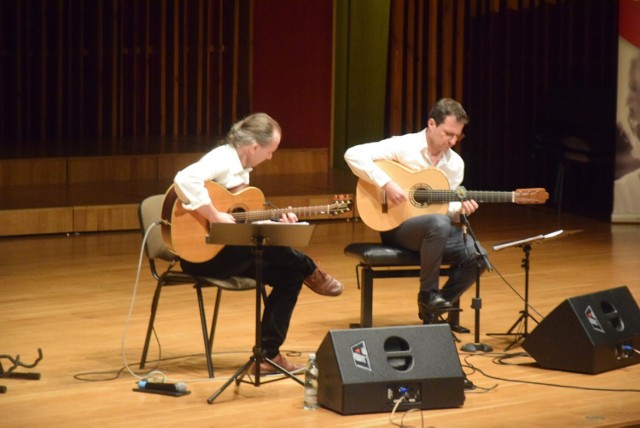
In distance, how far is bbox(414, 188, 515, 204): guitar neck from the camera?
560 cm

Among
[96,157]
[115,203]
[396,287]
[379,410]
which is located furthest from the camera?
[96,157]

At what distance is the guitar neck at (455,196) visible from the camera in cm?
560

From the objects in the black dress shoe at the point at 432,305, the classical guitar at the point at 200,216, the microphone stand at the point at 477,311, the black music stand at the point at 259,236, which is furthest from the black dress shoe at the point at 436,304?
the black music stand at the point at 259,236

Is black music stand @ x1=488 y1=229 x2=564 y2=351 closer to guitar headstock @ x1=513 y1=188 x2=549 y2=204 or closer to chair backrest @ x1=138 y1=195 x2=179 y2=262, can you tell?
guitar headstock @ x1=513 y1=188 x2=549 y2=204

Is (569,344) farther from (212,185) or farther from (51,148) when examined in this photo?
(51,148)

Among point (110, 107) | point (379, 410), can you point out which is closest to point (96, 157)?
point (110, 107)

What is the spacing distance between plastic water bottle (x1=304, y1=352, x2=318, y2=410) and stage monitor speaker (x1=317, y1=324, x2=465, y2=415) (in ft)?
0.08

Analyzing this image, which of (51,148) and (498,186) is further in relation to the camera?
(498,186)

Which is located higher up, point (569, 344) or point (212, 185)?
point (212, 185)

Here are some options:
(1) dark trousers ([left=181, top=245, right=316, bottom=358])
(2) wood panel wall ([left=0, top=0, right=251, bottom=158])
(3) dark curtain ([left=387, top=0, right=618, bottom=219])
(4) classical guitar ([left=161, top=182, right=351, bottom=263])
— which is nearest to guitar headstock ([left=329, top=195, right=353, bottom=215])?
(4) classical guitar ([left=161, top=182, right=351, bottom=263])

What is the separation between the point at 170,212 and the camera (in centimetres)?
495

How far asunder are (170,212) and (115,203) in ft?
12.3

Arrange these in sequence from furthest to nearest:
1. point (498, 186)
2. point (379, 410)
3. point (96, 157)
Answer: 1. point (498, 186)
2. point (96, 157)
3. point (379, 410)

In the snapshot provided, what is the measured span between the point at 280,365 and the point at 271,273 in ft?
1.29
